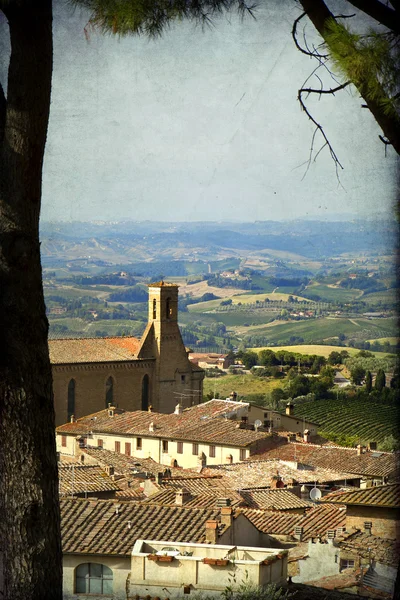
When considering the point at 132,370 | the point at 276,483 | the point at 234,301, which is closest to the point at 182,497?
the point at 276,483

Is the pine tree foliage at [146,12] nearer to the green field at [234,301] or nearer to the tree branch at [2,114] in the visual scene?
the tree branch at [2,114]

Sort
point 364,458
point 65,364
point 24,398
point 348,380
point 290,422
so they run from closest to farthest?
point 24,398, point 364,458, point 290,422, point 65,364, point 348,380

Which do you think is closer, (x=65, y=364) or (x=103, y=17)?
(x=103, y=17)

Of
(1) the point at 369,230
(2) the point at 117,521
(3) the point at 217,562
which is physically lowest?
(2) the point at 117,521

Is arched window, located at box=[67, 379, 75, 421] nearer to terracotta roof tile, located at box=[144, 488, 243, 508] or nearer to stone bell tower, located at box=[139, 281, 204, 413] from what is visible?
stone bell tower, located at box=[139, 281, 204, 413]

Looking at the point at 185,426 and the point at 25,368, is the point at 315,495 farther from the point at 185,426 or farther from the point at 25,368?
the point at 25,368

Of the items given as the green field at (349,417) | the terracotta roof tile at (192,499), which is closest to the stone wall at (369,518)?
the terracotta roof tile at (192,499)

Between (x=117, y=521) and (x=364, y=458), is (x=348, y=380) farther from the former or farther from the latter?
(x=117, y=521)

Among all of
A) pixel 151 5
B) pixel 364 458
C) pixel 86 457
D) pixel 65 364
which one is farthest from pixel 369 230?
pixel 65 364

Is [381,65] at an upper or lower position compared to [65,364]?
upper
